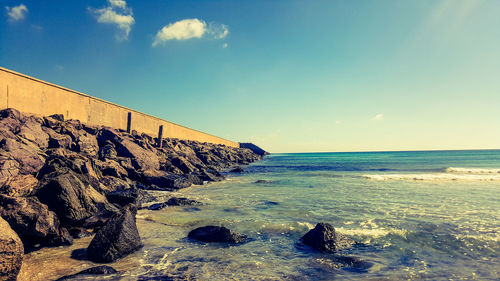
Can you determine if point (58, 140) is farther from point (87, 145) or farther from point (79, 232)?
point (79, 232)

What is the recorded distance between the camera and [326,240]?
4336mm

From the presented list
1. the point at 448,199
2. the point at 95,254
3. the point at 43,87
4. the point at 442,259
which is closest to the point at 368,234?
the point at 442,259

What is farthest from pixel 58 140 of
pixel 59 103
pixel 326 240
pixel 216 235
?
pixel 326 240

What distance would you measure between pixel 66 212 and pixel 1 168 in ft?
7.47

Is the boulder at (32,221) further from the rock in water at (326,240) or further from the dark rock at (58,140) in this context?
the dark rock at (58,140)

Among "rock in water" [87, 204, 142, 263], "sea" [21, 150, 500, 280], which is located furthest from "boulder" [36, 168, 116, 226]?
"rock in water" [87, 204, 142, 263]

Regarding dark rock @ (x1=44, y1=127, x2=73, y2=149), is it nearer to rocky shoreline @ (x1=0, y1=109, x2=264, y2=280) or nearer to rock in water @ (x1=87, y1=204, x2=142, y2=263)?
rocky shoreline @ (x1=0, y1=109, x2=264, y2=280)

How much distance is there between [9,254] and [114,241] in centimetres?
118

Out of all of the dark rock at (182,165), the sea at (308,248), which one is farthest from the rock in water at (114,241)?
the dark rock at (182,165)

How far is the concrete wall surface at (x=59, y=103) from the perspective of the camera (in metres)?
11.5

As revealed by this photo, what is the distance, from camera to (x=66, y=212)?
15.2 feet

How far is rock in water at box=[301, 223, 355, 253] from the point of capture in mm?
4270

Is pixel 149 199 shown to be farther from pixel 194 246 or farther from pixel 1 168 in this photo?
pixel 194 246

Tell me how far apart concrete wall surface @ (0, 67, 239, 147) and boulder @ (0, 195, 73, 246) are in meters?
10.2
